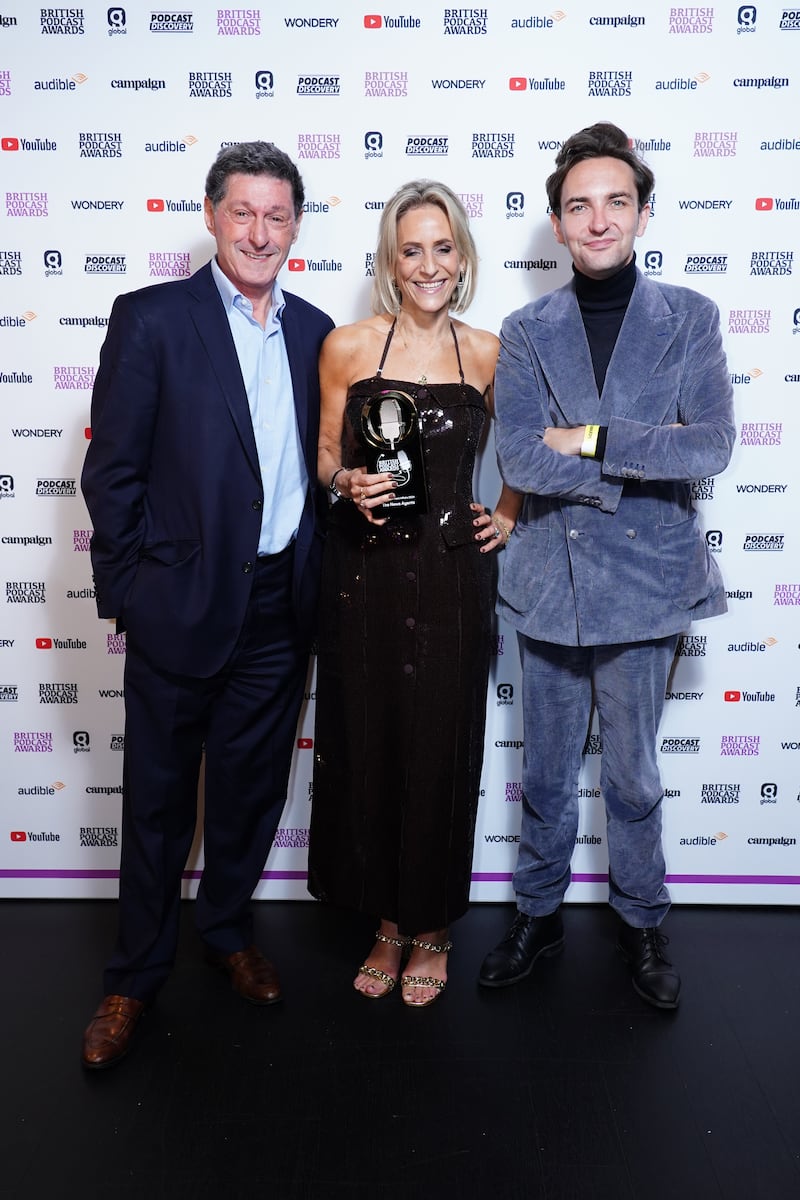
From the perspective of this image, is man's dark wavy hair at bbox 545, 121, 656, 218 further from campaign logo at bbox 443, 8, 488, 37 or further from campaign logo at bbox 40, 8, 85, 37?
campaign logo at bbox 40, 8, 85, 37

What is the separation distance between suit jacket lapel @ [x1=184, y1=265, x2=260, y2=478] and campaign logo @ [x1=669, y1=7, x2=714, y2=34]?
1441mm

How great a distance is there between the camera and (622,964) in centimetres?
273

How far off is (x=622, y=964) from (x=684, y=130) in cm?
222

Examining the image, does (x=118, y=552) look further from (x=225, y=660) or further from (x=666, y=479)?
(x=666, y=479)

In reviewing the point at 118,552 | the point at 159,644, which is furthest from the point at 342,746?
the point at 118,552

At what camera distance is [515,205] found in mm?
2711

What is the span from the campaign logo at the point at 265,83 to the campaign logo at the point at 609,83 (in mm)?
829

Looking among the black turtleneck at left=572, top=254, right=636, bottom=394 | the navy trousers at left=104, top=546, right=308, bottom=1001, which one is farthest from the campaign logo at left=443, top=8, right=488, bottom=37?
the navy trousers at left=104, top=546, right=308, bottom=1001

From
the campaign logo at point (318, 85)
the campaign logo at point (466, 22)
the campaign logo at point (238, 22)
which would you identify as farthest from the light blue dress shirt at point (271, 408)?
the campaign logo at point (466, 22)

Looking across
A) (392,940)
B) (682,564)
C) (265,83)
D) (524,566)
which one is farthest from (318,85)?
(392,940)

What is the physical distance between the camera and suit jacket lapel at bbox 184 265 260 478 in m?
2.21

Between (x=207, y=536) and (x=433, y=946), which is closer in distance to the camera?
(x=207, y=536)

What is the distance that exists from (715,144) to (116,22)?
160 cm

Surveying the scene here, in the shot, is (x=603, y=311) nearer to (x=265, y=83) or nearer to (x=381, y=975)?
(x=265, y=83)
